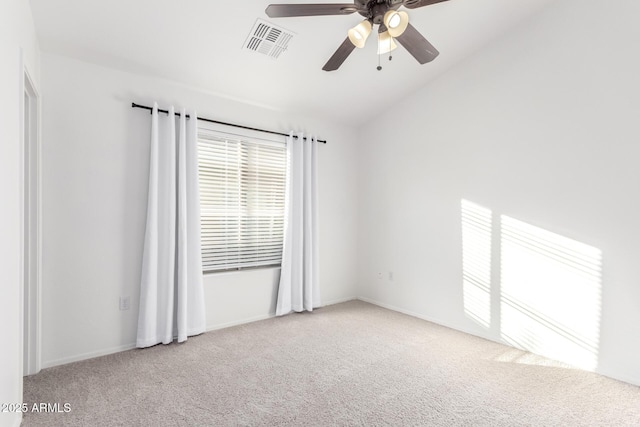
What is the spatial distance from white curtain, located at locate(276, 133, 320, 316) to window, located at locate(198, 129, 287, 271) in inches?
4.9

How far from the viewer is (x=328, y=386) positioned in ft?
7.84

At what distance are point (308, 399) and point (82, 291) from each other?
2.06m

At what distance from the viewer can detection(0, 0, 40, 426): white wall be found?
5.27 ft

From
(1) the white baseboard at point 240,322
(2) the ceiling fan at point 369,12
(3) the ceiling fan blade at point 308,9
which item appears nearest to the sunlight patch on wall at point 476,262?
(2) the ceiling fan at point 369,12

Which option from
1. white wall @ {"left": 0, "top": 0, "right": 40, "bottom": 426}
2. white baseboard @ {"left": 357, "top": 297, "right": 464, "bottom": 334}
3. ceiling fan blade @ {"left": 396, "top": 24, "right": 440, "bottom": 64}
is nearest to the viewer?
white wall @ {"left": 0, "top": 0, "right": 40, "bottom": 426}

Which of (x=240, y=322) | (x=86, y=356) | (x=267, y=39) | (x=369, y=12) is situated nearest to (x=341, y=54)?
(x=369, y=12)

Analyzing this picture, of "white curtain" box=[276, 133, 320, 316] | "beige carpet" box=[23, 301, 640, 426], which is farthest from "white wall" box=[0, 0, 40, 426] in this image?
"white curtain" box=[276, 133, 320, 316]

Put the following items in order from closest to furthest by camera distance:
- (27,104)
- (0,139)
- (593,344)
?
(0,139)
(27,104)
(593,344)

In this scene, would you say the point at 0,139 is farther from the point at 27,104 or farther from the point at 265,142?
the point at 265,142

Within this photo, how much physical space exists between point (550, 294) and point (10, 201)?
12.8 ft

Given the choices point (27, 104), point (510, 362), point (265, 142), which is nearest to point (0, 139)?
point (27, 104)

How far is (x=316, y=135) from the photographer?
4395 millimetres

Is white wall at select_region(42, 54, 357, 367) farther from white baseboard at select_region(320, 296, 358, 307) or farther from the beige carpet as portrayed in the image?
white baseboard at select_region(320, 296, 358, 307)

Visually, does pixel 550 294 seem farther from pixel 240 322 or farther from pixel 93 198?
pixel 93 198
